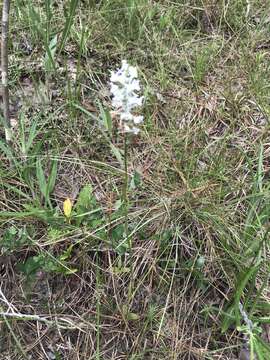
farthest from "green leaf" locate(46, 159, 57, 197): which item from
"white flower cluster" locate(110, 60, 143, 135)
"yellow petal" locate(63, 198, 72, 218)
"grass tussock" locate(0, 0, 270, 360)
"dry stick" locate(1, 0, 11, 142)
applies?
"white flower cluster" locate(110, 60, 143, 135)

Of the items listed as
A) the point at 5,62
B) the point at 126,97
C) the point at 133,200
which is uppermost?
the point at 126,97

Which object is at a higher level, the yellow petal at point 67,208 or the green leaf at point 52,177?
the green leaf at point 52,177

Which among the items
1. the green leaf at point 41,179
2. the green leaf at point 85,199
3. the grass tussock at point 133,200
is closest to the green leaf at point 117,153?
the grass tussock at point 133,200

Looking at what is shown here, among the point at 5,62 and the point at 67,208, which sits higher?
the point at 5,62

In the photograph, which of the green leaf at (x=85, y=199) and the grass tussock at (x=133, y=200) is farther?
the green leaf at (x=85, y=199)

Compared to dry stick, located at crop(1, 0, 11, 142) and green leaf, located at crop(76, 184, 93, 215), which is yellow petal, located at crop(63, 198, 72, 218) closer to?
green leaf, located at crop(76, 184, 93, 215)

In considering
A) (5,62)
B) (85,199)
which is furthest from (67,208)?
(5,62)

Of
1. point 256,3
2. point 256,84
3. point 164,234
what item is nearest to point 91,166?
point 164,234

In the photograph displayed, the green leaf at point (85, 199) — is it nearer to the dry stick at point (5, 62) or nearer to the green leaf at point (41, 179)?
the green leaf at point (41, 179)

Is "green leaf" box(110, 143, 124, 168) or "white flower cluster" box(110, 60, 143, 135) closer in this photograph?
"white flower cluster" box(110, 60, 143, 135)

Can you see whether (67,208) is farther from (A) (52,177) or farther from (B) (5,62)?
(B) (5,62)

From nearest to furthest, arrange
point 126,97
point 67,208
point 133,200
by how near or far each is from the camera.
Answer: point 126,97, point 67,208, point 133,200

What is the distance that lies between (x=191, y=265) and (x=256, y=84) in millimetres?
1006

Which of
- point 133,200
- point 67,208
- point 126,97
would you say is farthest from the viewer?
point 133,200
